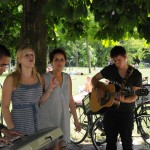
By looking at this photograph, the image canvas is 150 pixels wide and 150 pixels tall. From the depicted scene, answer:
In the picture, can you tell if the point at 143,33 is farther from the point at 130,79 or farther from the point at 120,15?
the point at 120,15

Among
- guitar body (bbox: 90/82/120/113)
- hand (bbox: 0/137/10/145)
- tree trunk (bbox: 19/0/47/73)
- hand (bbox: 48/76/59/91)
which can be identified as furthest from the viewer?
guitar body (bbox: 90/82/120/113)

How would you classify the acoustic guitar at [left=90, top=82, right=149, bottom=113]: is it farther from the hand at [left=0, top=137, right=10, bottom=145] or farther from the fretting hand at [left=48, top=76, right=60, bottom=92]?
the hand at [left=0, top=137, right=10, bottom=145]

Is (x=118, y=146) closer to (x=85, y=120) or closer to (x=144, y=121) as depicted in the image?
(x=144, y=121)

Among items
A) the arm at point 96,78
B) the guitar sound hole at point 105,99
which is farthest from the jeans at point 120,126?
the arm at point 96,78

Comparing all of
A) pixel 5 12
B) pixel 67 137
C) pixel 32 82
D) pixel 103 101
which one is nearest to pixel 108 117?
pixel 103 101

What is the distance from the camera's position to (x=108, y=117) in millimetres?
5387

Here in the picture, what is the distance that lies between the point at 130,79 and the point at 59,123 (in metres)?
1.31

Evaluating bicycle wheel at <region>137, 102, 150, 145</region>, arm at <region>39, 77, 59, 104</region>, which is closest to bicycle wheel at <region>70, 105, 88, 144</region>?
bicycle wheel at <region>137, 102, 150, 145</region>

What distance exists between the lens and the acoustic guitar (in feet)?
17.2

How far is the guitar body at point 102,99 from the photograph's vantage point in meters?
5.43

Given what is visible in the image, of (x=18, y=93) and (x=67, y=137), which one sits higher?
(x=18, y=93)

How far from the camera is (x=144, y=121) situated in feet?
22.2

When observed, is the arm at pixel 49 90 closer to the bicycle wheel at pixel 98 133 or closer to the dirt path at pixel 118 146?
the bicycle wheel at pixel 98 133

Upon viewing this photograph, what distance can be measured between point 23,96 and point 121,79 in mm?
1901
